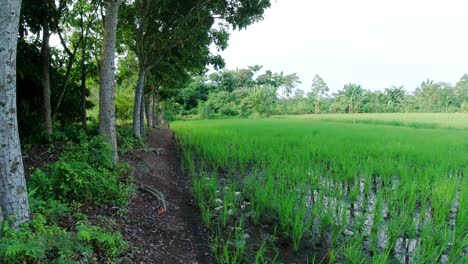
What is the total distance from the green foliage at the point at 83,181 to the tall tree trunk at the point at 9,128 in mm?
666

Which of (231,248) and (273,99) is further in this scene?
(273,99)

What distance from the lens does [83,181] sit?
3.84 metres

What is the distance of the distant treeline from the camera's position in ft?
149

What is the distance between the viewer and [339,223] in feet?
13.1

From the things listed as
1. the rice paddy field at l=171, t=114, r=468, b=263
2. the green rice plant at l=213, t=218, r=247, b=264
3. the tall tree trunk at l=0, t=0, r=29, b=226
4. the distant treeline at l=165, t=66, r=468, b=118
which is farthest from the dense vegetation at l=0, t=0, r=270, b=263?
the distant treeline at l=165, t=66, r=468, b=118

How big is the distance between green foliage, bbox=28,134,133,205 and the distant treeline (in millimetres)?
37778

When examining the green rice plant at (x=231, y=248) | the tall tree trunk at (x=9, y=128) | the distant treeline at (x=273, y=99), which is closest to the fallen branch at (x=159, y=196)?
the green rice plant at (x=231, y=248)

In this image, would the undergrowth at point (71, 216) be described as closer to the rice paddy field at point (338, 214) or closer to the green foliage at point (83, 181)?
the green foliage at point (83, 181)

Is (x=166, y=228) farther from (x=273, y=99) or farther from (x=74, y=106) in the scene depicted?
(x=273, y=99)

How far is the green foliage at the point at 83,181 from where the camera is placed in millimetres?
A: 3656

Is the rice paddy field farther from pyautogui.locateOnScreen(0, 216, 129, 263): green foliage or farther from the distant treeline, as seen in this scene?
the distant treeline

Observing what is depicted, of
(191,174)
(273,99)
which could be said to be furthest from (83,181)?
(273,99)

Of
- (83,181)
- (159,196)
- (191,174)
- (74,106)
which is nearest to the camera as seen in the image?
(83,181)

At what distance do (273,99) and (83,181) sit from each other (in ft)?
167
